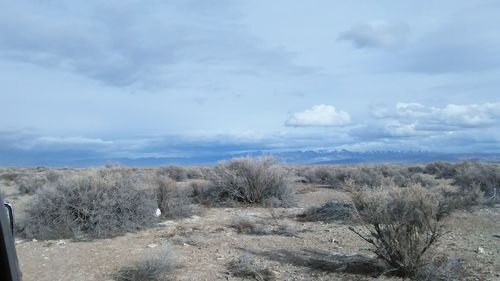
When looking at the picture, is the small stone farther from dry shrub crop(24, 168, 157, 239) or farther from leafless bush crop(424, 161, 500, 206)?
leafless bush crop(424, 161, 500, 206)

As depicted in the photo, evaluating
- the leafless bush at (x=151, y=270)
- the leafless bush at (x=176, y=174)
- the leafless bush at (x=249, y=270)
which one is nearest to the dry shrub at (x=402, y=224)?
the leafless bush at (x=249, y=270)

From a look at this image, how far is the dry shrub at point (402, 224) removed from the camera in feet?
26.2

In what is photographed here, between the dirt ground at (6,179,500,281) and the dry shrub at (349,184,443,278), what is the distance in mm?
438

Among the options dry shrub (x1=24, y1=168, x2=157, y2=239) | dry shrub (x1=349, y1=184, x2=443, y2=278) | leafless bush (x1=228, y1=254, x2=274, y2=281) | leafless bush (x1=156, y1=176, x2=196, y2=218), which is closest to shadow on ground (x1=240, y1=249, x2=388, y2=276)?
dry shrub (x1=349, y1=184, x2=443, y2=278)

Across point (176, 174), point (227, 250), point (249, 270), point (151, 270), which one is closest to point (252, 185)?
point (227, 250)

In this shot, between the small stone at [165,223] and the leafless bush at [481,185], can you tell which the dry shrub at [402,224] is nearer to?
the small stone at [165,223]

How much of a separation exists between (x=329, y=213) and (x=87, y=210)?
269 inches

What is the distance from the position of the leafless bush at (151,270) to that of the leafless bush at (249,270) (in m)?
1.12

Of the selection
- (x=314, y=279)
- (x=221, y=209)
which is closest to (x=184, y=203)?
(x=221, y=209)

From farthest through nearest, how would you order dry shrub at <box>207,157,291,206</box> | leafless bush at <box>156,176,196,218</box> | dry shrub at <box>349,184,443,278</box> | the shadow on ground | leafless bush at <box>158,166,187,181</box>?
leafless bush at <box>158,166,187,181</box>, dry shrub at <box>207,157,291,206</box>, leafless bush at <box>156,176,196,218</box>, the shadow on ground, dry shrub at <box>349,184,443,278</box>

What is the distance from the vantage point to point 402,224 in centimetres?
831

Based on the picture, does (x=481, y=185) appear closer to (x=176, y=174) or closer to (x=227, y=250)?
(x=227, y=250)

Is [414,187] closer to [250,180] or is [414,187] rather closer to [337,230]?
[337,230]

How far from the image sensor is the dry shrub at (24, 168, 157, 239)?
12.2 m
